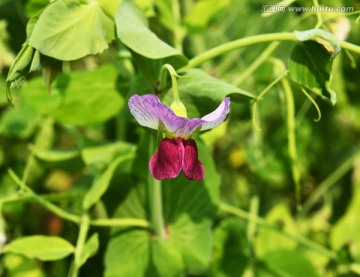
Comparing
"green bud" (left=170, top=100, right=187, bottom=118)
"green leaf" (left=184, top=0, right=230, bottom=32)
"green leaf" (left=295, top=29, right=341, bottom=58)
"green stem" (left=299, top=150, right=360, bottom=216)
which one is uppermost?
"green leaf" (left=184, top=0, right=230, bottom=32)

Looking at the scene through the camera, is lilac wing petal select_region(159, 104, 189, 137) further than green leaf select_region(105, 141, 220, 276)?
No

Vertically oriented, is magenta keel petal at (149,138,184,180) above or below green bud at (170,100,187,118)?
below

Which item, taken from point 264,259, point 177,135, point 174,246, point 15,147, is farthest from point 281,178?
point 177,135

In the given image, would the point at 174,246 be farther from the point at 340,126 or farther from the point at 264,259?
the point at 340,126

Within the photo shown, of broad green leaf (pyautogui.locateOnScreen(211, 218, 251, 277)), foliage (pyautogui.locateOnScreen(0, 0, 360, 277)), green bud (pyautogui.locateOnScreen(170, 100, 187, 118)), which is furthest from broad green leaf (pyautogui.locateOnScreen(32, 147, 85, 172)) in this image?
green bud (pyautogui.locateOnScreen(170, 100, 187, 118))

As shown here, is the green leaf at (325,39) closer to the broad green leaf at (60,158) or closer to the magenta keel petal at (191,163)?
the magenta keel petal at (191,163)

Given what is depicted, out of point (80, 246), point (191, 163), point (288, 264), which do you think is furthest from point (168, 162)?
point (288, 264)

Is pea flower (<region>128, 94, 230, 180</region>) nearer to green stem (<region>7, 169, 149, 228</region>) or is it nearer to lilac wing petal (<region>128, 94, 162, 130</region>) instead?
lilac wing petal (<region>128, 94, 162, 130</region>)
